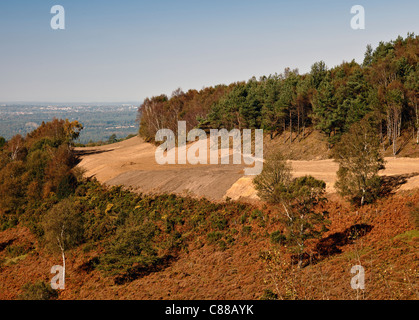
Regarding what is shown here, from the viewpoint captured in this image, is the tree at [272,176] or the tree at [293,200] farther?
the tree at [272,176]

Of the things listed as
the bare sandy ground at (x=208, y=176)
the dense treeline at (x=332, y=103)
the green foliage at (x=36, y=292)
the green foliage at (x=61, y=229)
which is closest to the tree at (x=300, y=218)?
the bare sandy ground at (x=208, y=176)

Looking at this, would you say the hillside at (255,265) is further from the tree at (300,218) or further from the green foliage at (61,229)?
the green foliage at (61,229)

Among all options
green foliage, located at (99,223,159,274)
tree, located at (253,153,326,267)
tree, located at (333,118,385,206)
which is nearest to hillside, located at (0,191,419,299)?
green foliage, located at (99,223,159,274)

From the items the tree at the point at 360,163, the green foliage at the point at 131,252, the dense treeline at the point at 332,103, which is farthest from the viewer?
the dense treeline at the point at 332,103

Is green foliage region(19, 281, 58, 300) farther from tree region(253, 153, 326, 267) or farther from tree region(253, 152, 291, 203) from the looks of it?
tree region(253, 153, 326, 267)

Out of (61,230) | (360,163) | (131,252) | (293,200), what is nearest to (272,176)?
(293,200)
